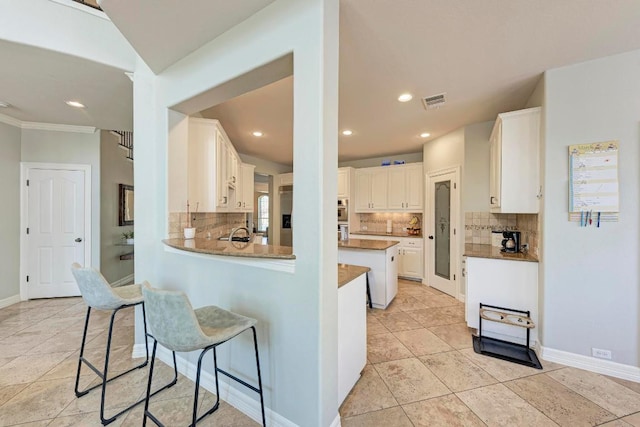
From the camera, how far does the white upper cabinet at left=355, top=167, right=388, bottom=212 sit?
5660 mm

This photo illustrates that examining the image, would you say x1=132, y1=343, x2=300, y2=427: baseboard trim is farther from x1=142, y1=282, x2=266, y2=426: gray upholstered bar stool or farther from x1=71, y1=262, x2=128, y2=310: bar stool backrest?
x1=71, y1=262, x2=128, y2=310: bar stool backrest

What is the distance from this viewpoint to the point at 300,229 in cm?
149

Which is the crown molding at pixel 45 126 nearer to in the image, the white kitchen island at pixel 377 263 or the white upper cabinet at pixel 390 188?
the white kitchen island at pixel 377 263

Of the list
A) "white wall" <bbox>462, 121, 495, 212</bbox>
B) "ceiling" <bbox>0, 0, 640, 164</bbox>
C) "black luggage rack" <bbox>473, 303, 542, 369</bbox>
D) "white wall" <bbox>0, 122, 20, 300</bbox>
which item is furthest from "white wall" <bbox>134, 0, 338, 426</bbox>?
"white wall" <bbox>0, 122, 20, 300</bbox>

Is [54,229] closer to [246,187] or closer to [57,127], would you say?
[57,127]

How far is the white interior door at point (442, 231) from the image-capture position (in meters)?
4.21

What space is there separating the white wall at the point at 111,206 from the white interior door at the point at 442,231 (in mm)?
5696

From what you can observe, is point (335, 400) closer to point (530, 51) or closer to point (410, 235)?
point (530, 51)

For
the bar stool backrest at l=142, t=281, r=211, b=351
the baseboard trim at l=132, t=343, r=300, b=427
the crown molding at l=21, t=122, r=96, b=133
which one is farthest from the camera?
the crown molding at l=21, t=122, r=96, b=133

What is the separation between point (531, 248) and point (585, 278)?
684 mm

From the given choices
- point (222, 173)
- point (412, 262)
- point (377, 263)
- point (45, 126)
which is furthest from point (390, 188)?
point (45, 126)

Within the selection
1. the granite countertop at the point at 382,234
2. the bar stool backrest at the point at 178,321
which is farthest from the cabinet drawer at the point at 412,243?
the bar stool backrest at the point at 178,321

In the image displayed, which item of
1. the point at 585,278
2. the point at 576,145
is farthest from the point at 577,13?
the point at 585,278

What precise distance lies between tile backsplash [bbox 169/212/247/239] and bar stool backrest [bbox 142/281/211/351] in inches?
49.0
